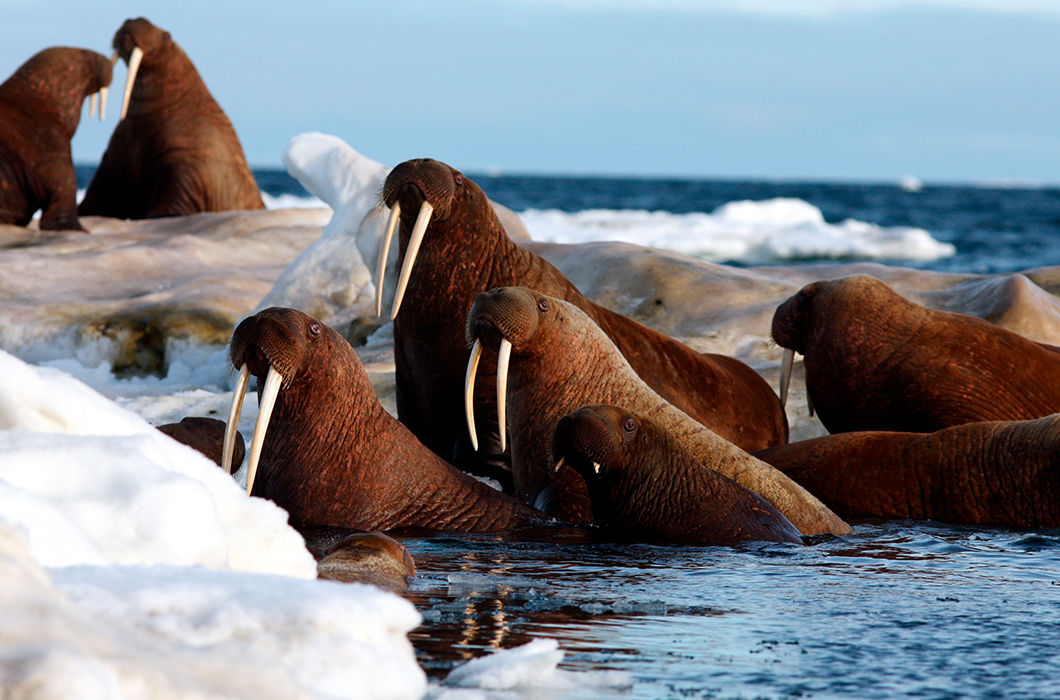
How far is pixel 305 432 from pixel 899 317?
12.5ft

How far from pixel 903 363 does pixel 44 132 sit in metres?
8.58

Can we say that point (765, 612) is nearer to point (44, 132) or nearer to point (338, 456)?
point (338, 456)

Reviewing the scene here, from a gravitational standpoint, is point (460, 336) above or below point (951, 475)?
above

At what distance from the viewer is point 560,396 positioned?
6590 millimetres

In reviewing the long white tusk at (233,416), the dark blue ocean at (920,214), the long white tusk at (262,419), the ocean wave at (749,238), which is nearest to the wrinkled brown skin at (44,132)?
the long white tusk at (233,416)

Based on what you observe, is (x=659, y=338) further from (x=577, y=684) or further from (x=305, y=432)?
(x=577, y=684)

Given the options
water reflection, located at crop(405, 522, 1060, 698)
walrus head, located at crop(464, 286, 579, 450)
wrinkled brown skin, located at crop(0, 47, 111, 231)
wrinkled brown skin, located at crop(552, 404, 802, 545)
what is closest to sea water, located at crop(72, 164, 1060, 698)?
water reflection, located at crop(405, 522, 1060, 698)

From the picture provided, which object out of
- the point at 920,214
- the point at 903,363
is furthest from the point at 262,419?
the point at 920,214

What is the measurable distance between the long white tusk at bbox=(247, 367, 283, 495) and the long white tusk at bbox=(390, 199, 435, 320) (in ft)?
5.07

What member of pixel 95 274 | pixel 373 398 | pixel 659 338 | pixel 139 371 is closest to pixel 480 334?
pixel 373 398

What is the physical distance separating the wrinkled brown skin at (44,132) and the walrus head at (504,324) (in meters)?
7.92

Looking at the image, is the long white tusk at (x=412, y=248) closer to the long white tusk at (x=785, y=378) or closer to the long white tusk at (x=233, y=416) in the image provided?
the long white tusk at (x=233, y=416)

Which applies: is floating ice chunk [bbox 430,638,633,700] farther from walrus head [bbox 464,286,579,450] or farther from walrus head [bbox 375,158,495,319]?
walrus head [bbox 375,158,495,319]

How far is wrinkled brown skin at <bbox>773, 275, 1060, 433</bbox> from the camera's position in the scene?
7.96m
